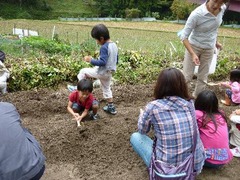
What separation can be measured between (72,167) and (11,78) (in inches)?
97.8

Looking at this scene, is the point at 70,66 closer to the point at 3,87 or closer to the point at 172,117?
the point at 3,87

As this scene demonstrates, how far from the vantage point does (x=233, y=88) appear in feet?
14.7

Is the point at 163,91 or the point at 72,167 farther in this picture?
the point at 72,167

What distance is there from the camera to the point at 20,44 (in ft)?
23.1

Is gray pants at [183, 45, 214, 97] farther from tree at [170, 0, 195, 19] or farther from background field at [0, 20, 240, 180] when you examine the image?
tree at [170, 0, 195, 19]

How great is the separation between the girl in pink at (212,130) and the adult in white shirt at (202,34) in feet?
3.86

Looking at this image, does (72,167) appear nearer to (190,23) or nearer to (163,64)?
(190,23)

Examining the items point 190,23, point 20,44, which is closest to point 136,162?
point 190,23

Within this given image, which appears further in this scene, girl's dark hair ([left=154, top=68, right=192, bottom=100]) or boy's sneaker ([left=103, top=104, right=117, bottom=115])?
boy's sneaker ([left=103, top=104, right=117, bottom=115])

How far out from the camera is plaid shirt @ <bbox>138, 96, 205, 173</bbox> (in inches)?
97.1

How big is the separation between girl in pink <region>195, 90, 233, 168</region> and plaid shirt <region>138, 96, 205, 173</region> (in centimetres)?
50

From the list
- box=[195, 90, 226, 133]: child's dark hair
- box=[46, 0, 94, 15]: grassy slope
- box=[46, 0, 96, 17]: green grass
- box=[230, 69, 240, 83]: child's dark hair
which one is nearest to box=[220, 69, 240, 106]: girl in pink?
box=[230, 69, 240, 83]: child's dark hair

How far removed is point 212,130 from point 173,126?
668 millimetres

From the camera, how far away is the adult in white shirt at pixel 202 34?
13.1 feet
